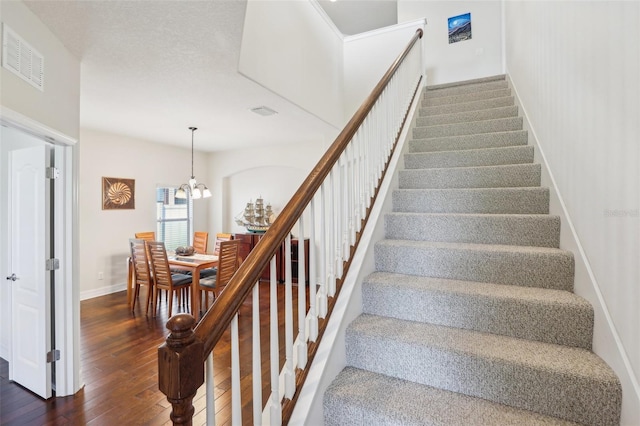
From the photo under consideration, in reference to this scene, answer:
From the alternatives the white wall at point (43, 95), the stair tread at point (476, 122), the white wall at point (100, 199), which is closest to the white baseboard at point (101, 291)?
the white wall at point (100, 199)

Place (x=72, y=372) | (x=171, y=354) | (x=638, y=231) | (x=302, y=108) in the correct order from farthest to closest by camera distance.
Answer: (x=302, y=108)
(x=72, y=372)
(x=638, y=231)
(x=171, y=354)

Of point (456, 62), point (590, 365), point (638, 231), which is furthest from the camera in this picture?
point (456, 62)

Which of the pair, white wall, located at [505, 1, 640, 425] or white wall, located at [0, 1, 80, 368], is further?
white wall, located at [0, 1, 80, 368]

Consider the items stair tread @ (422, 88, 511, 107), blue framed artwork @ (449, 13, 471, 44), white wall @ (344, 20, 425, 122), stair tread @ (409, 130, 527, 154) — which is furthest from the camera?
blue framed artwork @ (449, 13, 471, 44)

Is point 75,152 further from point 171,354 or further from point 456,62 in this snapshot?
point 456,62

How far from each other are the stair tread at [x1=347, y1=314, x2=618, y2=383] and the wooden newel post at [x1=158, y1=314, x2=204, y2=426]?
93cm

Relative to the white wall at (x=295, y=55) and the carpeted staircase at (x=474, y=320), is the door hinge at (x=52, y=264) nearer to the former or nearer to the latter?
the white wall at (x=295, y=55)

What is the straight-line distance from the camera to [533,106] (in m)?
2.41

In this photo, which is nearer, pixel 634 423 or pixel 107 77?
pixel 634 423

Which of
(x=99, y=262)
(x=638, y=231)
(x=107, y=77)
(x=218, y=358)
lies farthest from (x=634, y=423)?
(x=99, y=262)

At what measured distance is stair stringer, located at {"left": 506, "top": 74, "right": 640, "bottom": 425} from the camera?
3.38 ft

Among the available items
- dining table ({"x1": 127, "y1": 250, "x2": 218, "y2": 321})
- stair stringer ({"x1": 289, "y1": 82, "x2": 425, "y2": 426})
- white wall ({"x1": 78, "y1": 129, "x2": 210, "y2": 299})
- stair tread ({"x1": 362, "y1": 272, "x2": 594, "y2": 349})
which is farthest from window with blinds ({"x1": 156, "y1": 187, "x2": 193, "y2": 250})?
stair tread ({"x1": 362, "y1": 272, "x2": 594, "y2": 349})

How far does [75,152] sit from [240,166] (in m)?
4.16

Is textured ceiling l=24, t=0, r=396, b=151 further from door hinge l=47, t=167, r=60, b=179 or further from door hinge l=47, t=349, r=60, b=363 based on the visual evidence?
door hinge l=47, t=349, r=60, b=363
